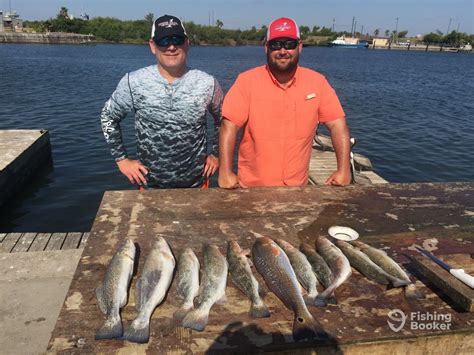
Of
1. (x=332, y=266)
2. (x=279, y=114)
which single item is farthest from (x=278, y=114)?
(x=332, y=266)

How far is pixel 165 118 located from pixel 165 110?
83 mm

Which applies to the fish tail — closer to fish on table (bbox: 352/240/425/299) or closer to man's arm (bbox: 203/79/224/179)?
fish on table (bbox: 352/240/425/299)

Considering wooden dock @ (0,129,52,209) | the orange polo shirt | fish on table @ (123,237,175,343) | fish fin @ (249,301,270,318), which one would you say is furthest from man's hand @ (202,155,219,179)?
wooden dock @ (0,129,52,209)

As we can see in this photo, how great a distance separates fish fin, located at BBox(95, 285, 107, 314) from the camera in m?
1.93

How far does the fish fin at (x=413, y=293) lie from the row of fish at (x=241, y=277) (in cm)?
3

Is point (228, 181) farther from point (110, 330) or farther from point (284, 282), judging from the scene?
point (110, 330)

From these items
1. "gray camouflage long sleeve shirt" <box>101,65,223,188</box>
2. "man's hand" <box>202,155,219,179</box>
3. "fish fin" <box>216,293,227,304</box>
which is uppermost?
"gray camouflage long sleeve shirt" <box>101,65,223,188</box>

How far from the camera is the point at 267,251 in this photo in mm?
2457

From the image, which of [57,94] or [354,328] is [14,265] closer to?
[354,328]

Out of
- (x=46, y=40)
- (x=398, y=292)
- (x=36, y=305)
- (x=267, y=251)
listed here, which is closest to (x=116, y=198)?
(x=267, y=251)

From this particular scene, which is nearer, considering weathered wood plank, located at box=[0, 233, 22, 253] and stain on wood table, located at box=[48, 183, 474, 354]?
stain on wood table, located at box=[48, 183, 474, 354]

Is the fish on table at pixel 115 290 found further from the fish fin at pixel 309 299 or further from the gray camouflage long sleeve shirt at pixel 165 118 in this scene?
the gray camouflage long sleeve shirt at pixel 165 118

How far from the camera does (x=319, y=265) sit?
7.80 feet

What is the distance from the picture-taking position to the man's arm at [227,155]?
3.57 m
